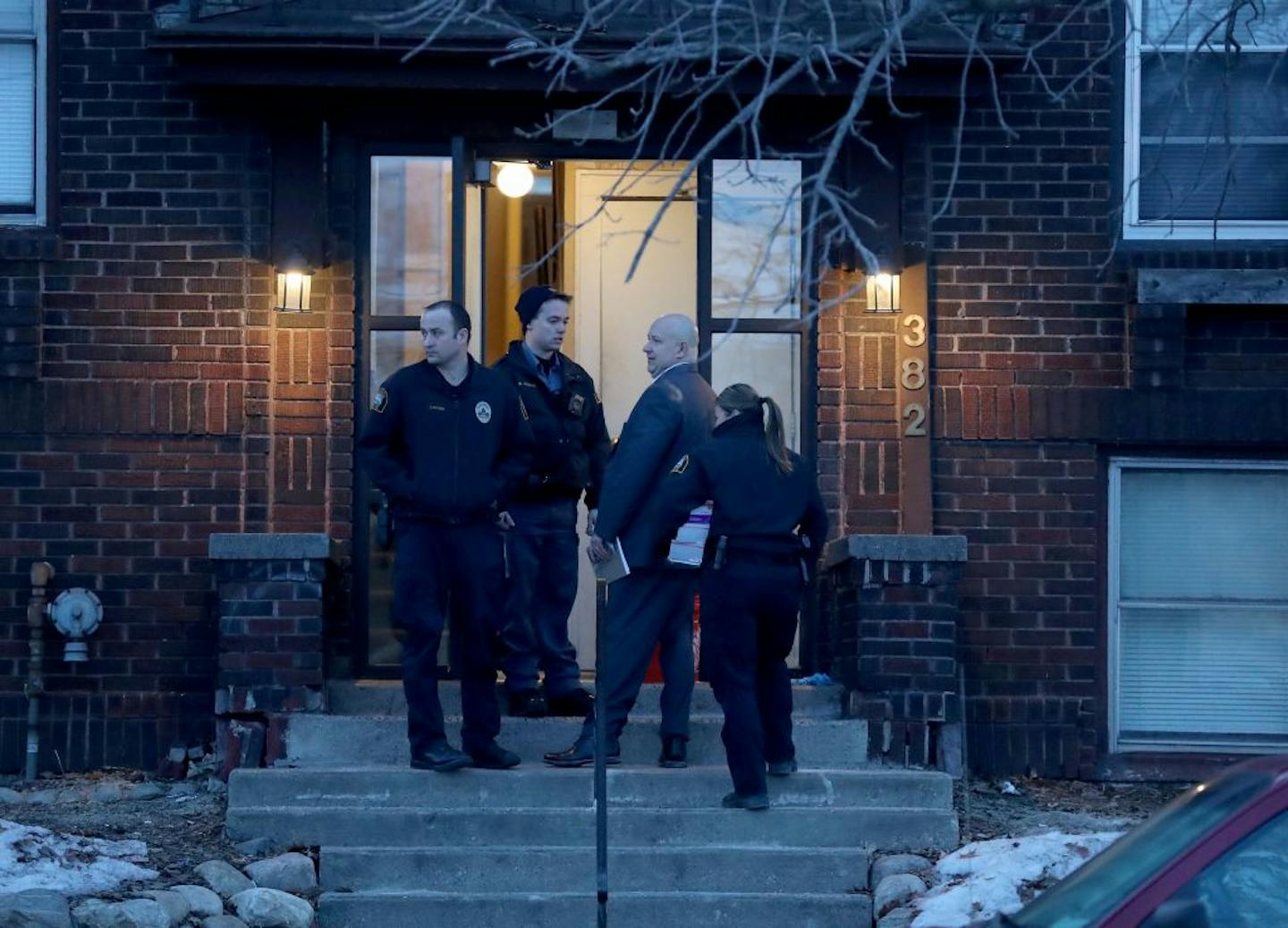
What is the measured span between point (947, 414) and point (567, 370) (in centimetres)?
A: 198

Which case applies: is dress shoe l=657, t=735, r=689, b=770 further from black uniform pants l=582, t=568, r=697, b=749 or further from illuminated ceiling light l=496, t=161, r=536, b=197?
illuminated ceiling light l=496, t=161, r=536, b=197

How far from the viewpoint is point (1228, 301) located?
992 cm

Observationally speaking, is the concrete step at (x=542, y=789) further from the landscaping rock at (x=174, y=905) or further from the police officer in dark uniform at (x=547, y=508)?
the landscaping rock at (x=174, y=905)

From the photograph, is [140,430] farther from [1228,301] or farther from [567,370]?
[1228,301]

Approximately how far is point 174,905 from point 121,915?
29cm

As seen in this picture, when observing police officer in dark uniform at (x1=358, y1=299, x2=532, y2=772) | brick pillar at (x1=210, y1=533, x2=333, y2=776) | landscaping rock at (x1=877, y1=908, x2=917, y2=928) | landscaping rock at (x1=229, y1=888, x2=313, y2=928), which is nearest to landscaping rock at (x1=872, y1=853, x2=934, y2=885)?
landscaping rock at (x1=877, y1=908, x2=917, y2=928)

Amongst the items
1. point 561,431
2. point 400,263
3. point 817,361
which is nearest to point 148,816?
point 561,431

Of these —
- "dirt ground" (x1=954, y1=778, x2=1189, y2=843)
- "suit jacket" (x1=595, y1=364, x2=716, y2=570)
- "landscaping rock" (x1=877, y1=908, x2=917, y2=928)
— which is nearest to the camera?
"landscaping rock" (x1=877, y1=908, x2=917, y2=928)

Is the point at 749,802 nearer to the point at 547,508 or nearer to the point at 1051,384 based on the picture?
the point at 547,508

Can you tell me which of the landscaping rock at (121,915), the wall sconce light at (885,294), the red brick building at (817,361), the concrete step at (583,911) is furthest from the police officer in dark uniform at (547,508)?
the landscaping rock at (121,915)

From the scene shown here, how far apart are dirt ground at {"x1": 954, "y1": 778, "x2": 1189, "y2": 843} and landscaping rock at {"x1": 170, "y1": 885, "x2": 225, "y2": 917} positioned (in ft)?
10.2

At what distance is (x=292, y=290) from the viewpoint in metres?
9.88

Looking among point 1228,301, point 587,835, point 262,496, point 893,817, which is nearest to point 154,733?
point 262,496

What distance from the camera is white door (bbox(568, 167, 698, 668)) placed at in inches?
440
